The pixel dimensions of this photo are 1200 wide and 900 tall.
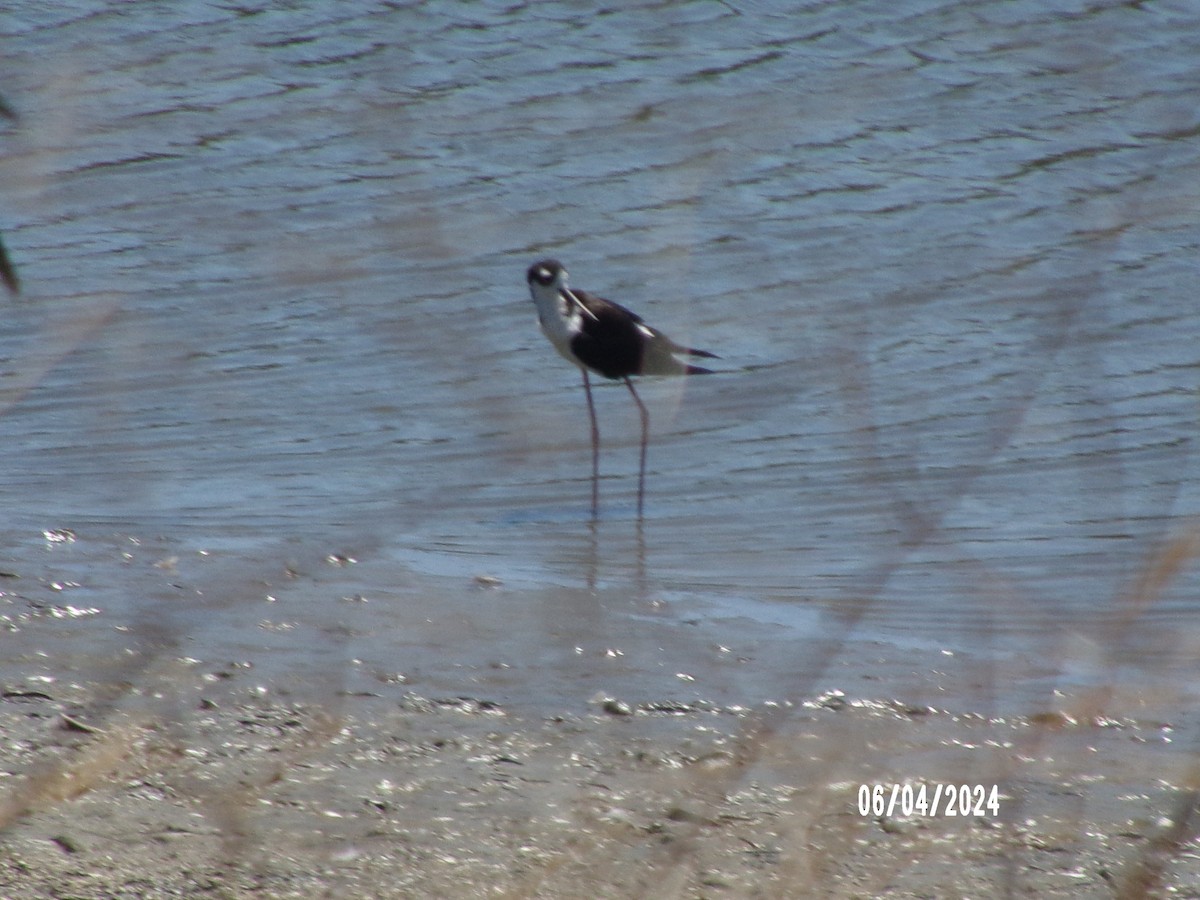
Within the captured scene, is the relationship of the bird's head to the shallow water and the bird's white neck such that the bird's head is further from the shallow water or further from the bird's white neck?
the shallow water

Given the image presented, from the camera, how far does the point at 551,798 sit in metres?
3.95

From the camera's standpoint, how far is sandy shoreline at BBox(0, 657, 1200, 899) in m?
3.53

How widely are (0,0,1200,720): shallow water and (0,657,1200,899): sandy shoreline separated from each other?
0.94ft

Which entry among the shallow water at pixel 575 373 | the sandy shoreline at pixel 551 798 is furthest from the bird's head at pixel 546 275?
the sandy shoreline at pixel 551 798

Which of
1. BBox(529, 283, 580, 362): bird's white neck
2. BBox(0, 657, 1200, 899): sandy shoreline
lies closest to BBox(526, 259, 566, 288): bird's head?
BBox(529, 283, 580, 362): bird's white neck

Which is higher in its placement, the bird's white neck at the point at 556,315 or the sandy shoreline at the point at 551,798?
the sandy shoreline at the point at 551,798

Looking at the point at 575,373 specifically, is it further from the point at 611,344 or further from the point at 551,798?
the point at 551,798

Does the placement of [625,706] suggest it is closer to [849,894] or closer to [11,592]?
[849,894]

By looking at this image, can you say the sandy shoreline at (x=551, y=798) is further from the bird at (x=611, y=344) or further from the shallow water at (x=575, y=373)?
the bird at (x=611, y=344)

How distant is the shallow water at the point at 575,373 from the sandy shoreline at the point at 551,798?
286 mm

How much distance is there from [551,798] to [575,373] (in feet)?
15.7

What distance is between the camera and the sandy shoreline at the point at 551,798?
3.53 m

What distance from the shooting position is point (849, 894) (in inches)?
137

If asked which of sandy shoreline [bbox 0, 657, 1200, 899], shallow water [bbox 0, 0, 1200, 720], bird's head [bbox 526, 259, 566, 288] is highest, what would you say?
sandy shoreline [bbox 0, 657, 1200, 899]
